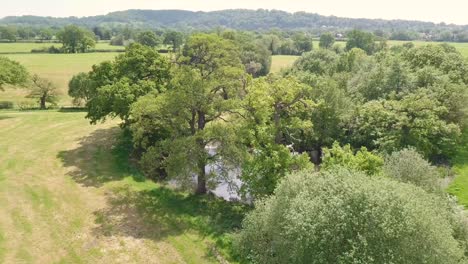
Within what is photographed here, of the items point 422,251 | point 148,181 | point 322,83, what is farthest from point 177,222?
point 322,83

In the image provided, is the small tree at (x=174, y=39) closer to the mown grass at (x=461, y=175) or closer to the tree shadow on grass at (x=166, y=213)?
the mown grass at (x=461, y=175)

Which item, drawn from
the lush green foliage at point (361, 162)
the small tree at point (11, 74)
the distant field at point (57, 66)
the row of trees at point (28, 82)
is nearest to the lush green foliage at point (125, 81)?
the small tree at point (11, 74)

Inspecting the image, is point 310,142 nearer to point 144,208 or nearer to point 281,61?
point 144,208

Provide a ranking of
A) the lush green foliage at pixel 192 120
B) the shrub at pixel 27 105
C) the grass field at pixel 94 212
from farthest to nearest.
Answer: the shrub at pixel 27 105, the lush green foliage at pixel 192 120, the grass field at pixel 94 212

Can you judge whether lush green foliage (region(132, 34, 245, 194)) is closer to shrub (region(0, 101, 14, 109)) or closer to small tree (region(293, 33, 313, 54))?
shrub (region(0, 101, 14, 109))

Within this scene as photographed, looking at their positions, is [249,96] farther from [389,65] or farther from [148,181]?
[389,65]

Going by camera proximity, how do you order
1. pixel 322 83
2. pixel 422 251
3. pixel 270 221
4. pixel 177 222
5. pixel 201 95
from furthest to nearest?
pixel 322 83 < pixel 201 95 < pixel 177 222 < pixel 270 221 < pixel 422 251

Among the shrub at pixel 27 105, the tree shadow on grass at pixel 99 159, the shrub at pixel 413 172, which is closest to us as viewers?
the shrub at pixel 413 172
